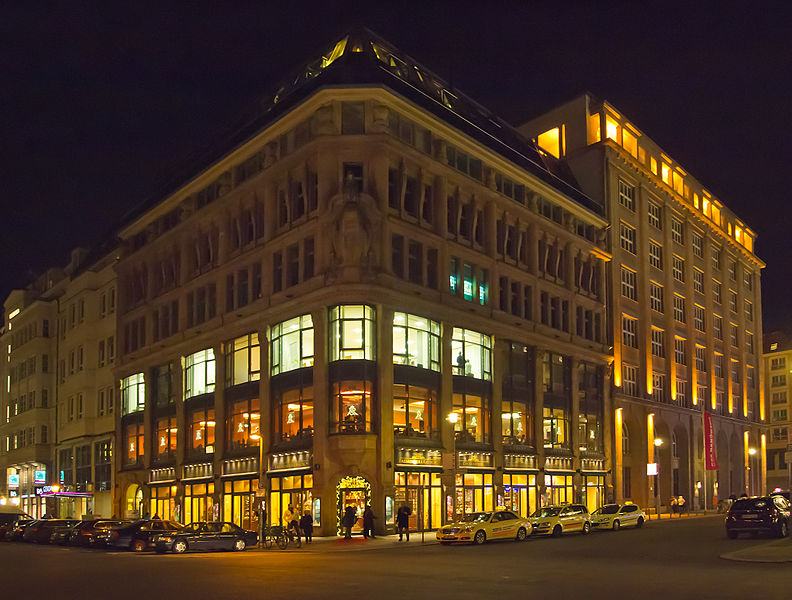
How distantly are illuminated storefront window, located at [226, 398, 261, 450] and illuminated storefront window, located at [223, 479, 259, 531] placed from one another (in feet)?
7.26

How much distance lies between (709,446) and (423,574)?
217 feet

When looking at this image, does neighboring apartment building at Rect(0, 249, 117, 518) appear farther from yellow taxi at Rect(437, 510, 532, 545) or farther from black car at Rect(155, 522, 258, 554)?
yellow taxi at Rect(437, 510, 532, 545)

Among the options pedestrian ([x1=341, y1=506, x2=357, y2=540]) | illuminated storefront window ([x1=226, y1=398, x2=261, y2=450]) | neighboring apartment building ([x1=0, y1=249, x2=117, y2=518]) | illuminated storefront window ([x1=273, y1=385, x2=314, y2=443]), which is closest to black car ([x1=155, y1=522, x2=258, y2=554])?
pedestrian ([x1=341, y1=506, x2=357, y2=540])

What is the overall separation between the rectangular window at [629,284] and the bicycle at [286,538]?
43.3 meters

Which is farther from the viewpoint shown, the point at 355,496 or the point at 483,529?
the point at 355,496

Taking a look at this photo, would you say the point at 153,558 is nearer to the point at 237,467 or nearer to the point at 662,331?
the point at 237,467

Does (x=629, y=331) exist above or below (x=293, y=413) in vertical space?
above

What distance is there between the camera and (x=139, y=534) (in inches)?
1564

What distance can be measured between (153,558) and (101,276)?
1924 inches

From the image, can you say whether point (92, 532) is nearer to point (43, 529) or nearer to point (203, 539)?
point (203, 539)

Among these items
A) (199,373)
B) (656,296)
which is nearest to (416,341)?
(199,373)

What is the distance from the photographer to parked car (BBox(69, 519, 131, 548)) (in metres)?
41.6

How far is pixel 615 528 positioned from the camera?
160ft

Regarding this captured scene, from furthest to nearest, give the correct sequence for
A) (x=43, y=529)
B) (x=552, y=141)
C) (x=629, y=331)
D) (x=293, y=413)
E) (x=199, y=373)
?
(x=552, y=141), (x=629, y=331), (x=199, y=373), (x=293, y=413), (x=43, y=529)
